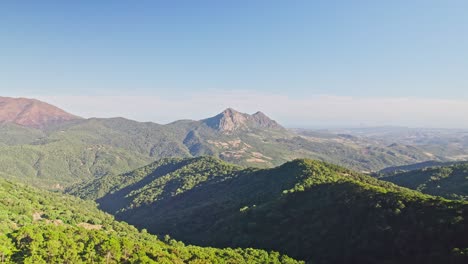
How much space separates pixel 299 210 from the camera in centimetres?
13850

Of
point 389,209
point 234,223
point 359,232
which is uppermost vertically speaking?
point 389,209

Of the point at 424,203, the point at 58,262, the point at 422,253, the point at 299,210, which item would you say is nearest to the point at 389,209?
the point at 424,203

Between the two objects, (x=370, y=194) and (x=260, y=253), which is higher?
(x=370, y=194)

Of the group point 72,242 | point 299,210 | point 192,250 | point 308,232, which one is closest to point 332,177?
point 299,210

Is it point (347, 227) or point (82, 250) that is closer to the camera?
point (82, 250)

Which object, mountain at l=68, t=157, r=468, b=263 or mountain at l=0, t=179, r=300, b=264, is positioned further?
mountain at l=68, t=157, r=468, b=263

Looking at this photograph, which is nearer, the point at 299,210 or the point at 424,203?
the point at 424,203

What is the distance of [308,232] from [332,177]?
75.2 metres

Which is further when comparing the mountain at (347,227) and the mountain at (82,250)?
the mountain at (347,227)

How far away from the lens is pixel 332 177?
19075 centimetres

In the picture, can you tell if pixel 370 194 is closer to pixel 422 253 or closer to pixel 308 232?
pixel 308 232

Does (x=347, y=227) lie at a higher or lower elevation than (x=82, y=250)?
lower

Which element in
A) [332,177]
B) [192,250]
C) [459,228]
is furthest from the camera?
[332,177]

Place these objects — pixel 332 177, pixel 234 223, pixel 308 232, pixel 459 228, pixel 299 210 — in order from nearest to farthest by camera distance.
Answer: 1. pixel 459 228
2. pixel 308 232
3. pixel 299 210
4. pixel 234 223
5. pixel 332 177
